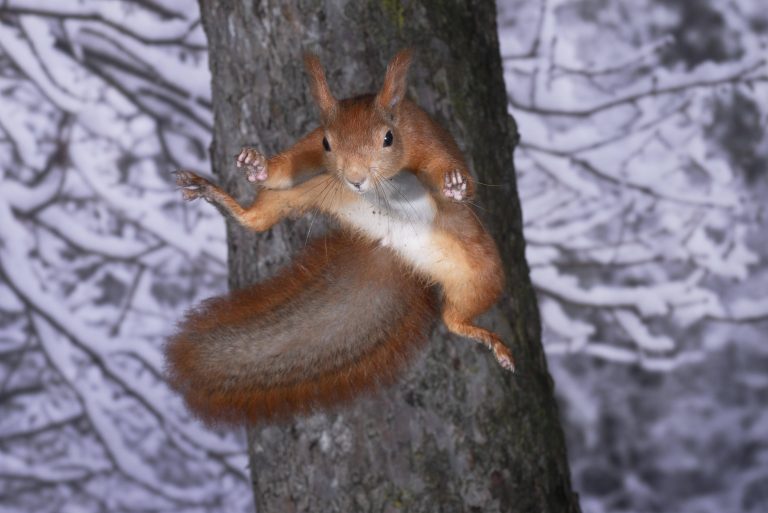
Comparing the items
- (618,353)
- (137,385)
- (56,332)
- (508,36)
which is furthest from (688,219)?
(56,332)

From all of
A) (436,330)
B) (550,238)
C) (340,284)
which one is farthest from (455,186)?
(550,238)

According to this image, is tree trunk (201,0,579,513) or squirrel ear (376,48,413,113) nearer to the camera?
squirrel ear (376,48,413,113)

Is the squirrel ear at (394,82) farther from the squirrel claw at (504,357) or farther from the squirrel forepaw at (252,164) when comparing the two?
the squirrel claw at (504,357)

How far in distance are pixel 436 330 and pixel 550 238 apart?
1.22 meters

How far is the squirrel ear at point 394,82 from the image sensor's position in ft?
2.63

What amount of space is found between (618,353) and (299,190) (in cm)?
164

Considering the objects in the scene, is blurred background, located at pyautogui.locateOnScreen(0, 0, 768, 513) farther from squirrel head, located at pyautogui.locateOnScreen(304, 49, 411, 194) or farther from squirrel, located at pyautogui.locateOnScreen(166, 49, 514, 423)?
squirrel head, located at pyautogui.locateOnScreen(304, 49, 411, 194)

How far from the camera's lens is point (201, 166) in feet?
7.87

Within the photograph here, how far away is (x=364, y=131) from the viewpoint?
79 cm

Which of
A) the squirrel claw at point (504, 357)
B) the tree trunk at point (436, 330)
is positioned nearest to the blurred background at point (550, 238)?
the tree trunk at point (436, 330)

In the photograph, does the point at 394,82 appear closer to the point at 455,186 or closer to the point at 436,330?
the point at 455,186

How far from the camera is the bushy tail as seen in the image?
2.93ft

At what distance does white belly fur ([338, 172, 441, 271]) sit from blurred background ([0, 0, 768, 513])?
4.96 ft

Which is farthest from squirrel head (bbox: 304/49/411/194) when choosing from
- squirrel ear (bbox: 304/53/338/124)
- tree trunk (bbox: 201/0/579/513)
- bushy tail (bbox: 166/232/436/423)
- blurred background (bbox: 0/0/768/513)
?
blurred background (bbox: 0/0/768/513)
